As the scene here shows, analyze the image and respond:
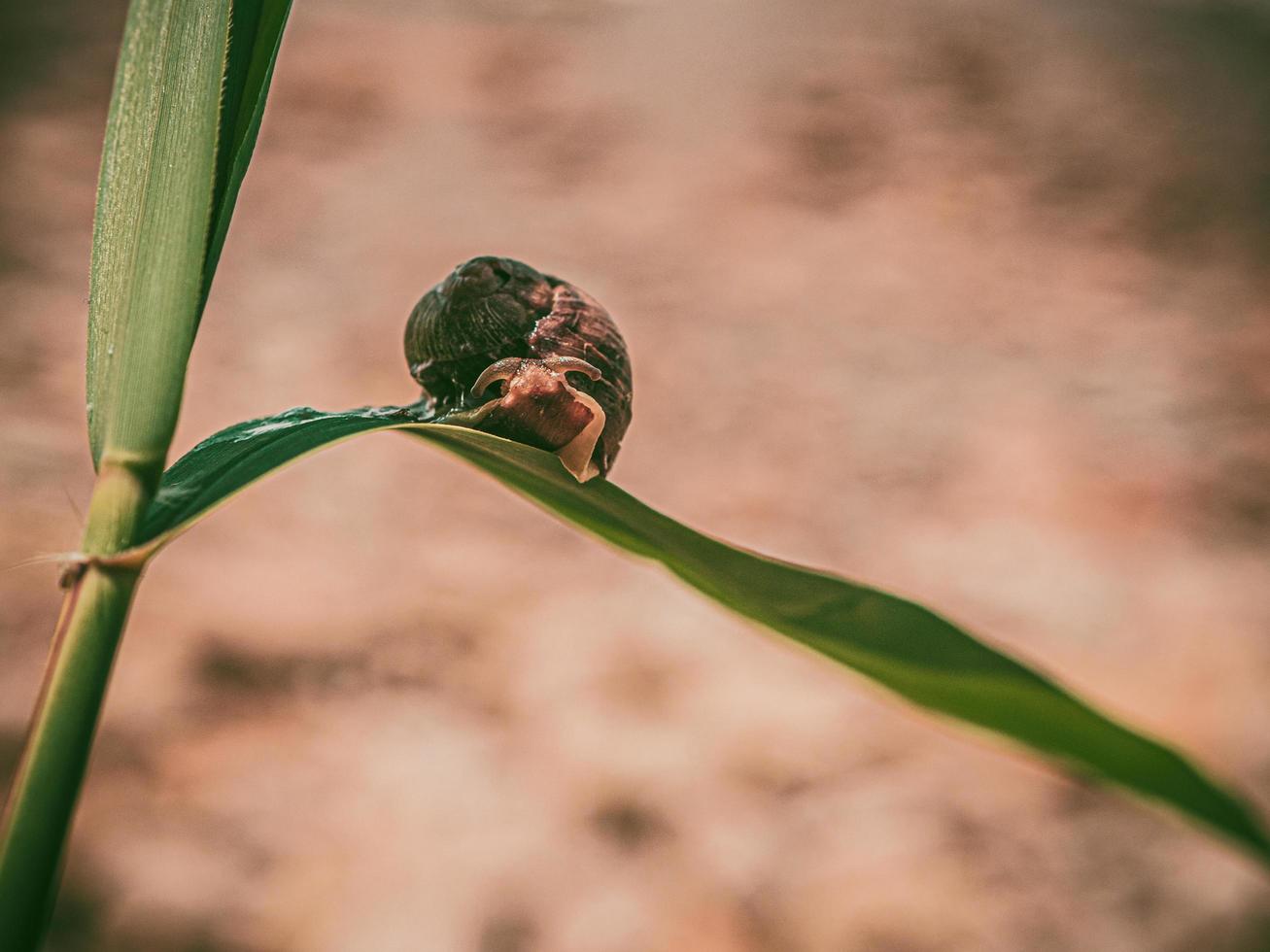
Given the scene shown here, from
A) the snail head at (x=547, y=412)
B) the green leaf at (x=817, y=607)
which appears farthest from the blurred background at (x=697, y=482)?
the snail head at (x=547, y=412)

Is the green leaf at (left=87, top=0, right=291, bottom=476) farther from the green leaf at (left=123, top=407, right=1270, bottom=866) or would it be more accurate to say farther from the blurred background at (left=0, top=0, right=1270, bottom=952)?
the blurred background at (left=0, top=0, right=1270, bottom=952)

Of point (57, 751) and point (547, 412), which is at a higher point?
point (547, 412)

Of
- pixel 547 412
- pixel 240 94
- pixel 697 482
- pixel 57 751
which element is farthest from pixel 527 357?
pixel 697 482

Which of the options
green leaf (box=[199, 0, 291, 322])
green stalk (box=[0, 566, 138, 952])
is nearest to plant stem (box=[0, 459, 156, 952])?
green stalk (box=[0, 566, 138, 952])

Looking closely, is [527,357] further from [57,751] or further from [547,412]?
[57,751]

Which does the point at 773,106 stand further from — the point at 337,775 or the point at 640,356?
the point at 337,775
